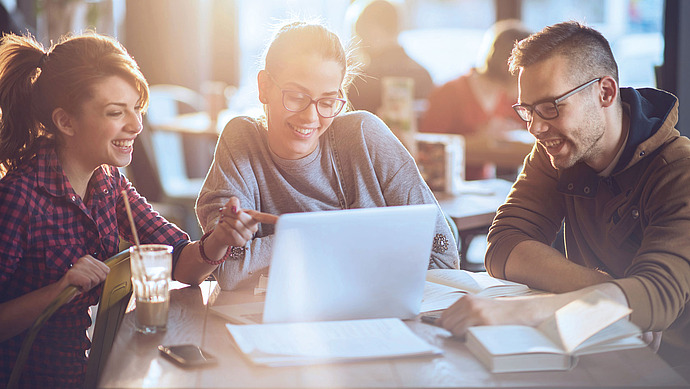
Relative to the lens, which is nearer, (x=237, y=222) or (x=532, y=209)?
(x=237, y=222)

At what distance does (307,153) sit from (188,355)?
78 centimetres

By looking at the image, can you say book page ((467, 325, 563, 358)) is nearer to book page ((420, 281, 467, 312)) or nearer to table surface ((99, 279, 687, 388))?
table surface ((99, 279, 687, 388))

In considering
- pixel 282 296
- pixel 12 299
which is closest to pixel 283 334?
pixel 282 296

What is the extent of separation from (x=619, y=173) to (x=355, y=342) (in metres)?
0.83

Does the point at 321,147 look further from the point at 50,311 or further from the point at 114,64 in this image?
the point at 50,311

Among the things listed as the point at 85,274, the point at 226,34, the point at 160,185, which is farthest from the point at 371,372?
the point at 226,34

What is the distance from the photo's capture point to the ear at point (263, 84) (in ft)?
5.86

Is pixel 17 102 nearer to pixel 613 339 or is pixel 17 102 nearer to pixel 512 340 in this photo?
pixel 512 340

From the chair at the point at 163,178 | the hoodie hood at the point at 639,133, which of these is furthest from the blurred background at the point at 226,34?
the hoodie hood at the point at 639,133

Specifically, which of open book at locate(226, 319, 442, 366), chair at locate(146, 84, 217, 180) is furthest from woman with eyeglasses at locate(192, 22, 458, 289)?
chair at locate(146, 84, 217, 180)

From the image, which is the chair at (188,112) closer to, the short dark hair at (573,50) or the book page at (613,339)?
the short dark hair at (573,50)

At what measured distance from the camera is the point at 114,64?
1682mm

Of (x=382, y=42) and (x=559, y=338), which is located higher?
(x=382, y=42)

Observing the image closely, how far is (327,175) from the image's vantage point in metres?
1.84
